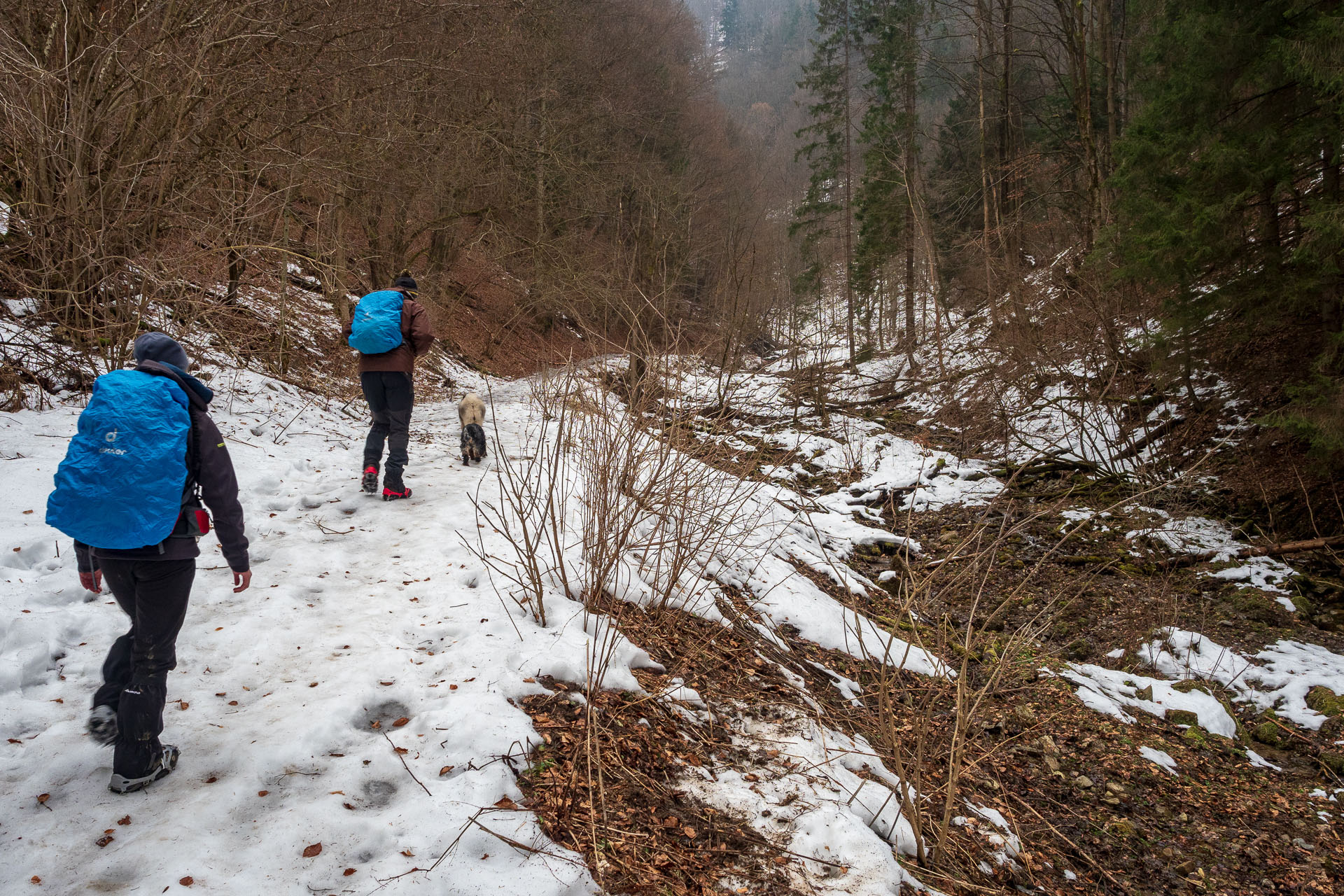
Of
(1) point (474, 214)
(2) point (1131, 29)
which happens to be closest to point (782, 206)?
(2) point (1131, 29)

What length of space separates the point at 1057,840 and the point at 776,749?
1.67 meters

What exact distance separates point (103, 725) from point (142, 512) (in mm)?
1068

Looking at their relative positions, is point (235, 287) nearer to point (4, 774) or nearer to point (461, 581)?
point (461, 581)

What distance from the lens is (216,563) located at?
4.45m

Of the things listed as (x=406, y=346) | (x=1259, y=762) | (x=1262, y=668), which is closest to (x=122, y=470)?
(x=406, y=346)

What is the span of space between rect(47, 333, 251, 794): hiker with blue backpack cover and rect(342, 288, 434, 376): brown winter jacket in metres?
3.19

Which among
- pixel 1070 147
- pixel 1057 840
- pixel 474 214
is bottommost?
pixel 1057 840

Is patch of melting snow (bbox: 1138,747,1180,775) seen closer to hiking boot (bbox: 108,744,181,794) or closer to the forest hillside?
the forest hillside

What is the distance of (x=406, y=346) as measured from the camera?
5.95 m

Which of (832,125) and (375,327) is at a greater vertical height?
(832,125)

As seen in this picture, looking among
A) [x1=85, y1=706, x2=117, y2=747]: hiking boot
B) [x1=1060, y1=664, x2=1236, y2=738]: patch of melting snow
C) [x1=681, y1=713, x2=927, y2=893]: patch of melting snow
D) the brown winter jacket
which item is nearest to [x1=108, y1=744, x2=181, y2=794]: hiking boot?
[x1=85, y1=706, x2=117, y2=747]: hiking boot

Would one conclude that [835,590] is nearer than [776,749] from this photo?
No

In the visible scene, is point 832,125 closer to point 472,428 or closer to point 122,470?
point 472,428

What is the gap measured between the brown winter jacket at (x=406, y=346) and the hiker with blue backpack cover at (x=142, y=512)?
3191mm
